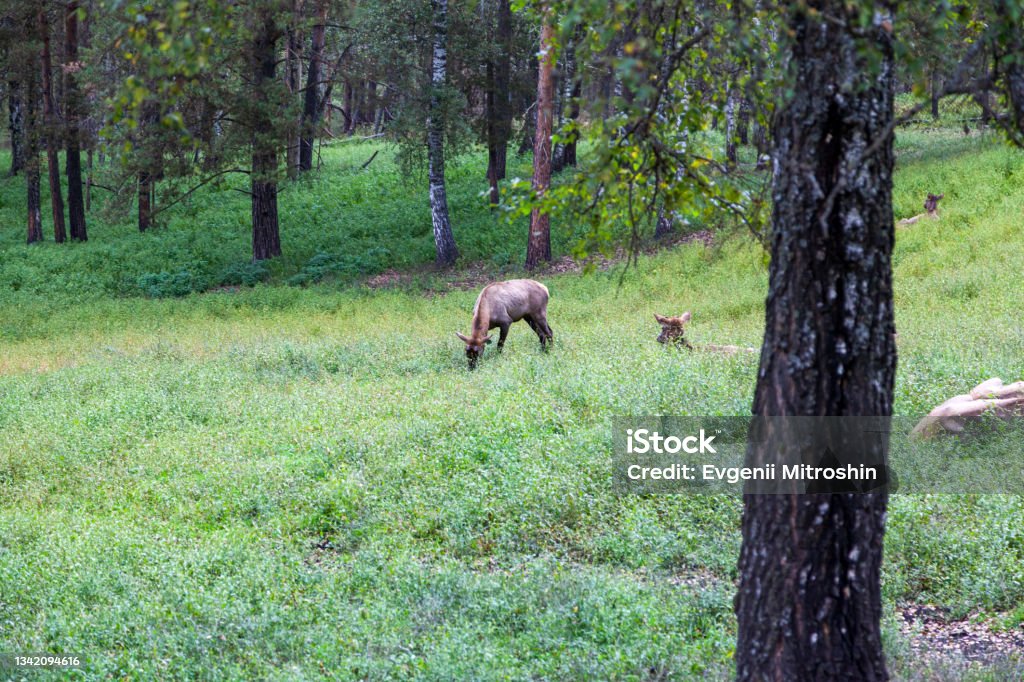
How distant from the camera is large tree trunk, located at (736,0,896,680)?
13.5ft

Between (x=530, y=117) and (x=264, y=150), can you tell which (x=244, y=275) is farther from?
(x=530, y=117)

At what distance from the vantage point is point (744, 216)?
5.35 metres

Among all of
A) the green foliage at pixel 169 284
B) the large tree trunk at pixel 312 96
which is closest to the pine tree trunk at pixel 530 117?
the large tree trunk at pixel 312 96

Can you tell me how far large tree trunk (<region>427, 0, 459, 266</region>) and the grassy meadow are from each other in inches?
280

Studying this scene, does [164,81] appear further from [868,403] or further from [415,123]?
[415,123]

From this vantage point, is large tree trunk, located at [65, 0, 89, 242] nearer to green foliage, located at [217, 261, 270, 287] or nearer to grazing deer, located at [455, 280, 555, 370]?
green foliage, located at [217, 261, 270, 287]

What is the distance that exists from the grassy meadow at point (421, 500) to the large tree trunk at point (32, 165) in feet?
38.0

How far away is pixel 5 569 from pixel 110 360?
985cm

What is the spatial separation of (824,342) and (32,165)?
3162 cm

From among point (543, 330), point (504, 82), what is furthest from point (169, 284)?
point (543, 330)

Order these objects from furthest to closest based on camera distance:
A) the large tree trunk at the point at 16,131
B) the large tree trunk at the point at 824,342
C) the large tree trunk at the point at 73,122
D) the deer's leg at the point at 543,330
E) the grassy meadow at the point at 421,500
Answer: the large tree trunk at the point at 16,131
the large tree trunk at the point at 73,122
the deer's leg at the point at 543,330
the grassy meadow at the point at 421,500
the large tree trunk at the point at 824,342

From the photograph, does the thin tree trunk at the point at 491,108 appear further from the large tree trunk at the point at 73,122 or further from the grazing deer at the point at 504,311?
the grazing deer at the point at 504,311

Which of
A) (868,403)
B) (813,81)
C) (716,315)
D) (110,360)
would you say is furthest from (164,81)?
(716,315)

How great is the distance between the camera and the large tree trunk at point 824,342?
4.12 m
